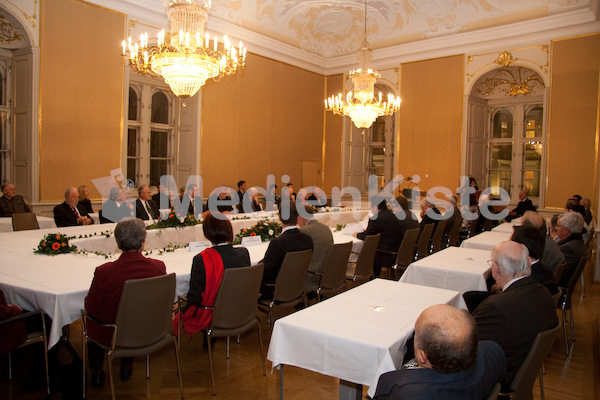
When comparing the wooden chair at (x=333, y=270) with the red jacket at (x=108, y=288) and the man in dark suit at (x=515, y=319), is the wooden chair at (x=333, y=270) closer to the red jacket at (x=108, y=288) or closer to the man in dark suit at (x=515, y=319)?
the red jacket at (x=108, y=288)

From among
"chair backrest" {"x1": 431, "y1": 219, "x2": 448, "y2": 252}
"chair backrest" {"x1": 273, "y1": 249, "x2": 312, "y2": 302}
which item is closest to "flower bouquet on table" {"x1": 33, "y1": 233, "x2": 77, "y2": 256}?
"chair backrest" {"x1": 273, "y1": 249, "x2": 312, "y2": 302}

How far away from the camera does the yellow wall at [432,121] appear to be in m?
12.0

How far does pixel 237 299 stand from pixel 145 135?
8102mm

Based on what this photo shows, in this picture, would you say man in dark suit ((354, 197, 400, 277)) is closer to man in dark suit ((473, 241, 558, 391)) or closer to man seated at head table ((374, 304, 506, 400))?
man in dark suit ((473, 241, 558, 391))

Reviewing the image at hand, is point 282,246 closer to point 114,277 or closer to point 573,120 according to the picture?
point 114,277

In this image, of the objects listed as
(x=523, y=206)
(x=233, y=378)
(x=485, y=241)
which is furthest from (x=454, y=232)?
(x=233, y=378)

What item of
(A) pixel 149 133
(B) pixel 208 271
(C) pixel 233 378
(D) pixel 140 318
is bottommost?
(C) pixel 233 378

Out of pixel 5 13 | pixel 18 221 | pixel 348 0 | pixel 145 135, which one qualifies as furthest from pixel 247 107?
pixel 18 221

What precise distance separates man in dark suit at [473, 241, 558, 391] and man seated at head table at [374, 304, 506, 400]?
59cm

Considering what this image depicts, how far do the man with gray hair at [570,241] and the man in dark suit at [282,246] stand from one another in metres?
2.52

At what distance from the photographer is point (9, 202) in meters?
7.62

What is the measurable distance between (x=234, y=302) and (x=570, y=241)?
341cm

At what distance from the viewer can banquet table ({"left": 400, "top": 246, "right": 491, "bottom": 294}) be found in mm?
4402

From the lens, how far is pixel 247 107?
12.0 m
